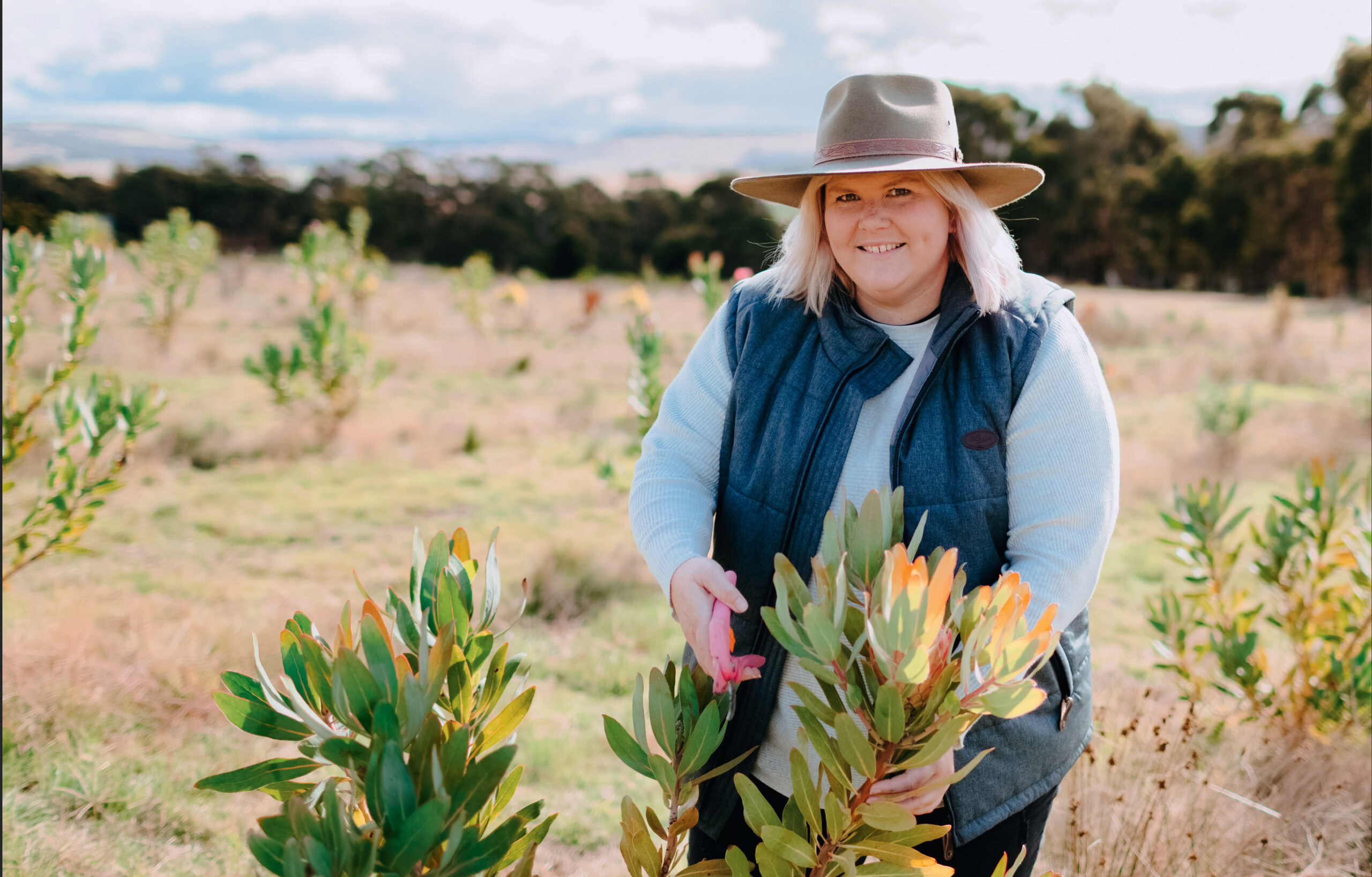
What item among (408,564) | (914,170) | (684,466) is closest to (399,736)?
(684,466)

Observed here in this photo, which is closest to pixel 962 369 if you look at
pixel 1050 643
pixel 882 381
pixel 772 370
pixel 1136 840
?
pixel 882 381

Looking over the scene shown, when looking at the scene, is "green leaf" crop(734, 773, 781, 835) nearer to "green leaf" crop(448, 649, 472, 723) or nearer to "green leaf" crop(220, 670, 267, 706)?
"green leaf" crop(448, 649, 472, 723)

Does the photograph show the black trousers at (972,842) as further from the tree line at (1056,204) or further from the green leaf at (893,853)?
the tree line at (1056,204)

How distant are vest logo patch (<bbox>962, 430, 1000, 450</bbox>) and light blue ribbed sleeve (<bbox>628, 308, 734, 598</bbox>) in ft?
1.29

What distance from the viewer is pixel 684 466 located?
1400 millimetres

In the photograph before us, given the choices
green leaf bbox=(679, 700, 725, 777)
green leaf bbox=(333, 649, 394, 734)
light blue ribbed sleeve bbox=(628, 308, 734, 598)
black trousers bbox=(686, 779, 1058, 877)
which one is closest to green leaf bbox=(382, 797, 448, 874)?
green leaf bbox=(333, 649, 394, 734)

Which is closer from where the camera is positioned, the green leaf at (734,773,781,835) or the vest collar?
the green leaf at (734,773,781,835)

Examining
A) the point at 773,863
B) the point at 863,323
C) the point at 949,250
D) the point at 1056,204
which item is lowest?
the point at 773,863

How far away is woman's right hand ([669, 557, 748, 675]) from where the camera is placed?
1.14m

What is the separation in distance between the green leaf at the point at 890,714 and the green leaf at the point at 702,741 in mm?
218

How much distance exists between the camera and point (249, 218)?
2758cm

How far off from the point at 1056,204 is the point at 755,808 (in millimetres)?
34996

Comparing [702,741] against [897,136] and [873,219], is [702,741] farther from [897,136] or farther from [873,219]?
[897,136]

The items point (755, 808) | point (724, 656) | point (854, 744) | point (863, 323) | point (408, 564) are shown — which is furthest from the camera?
point (408, 564)
